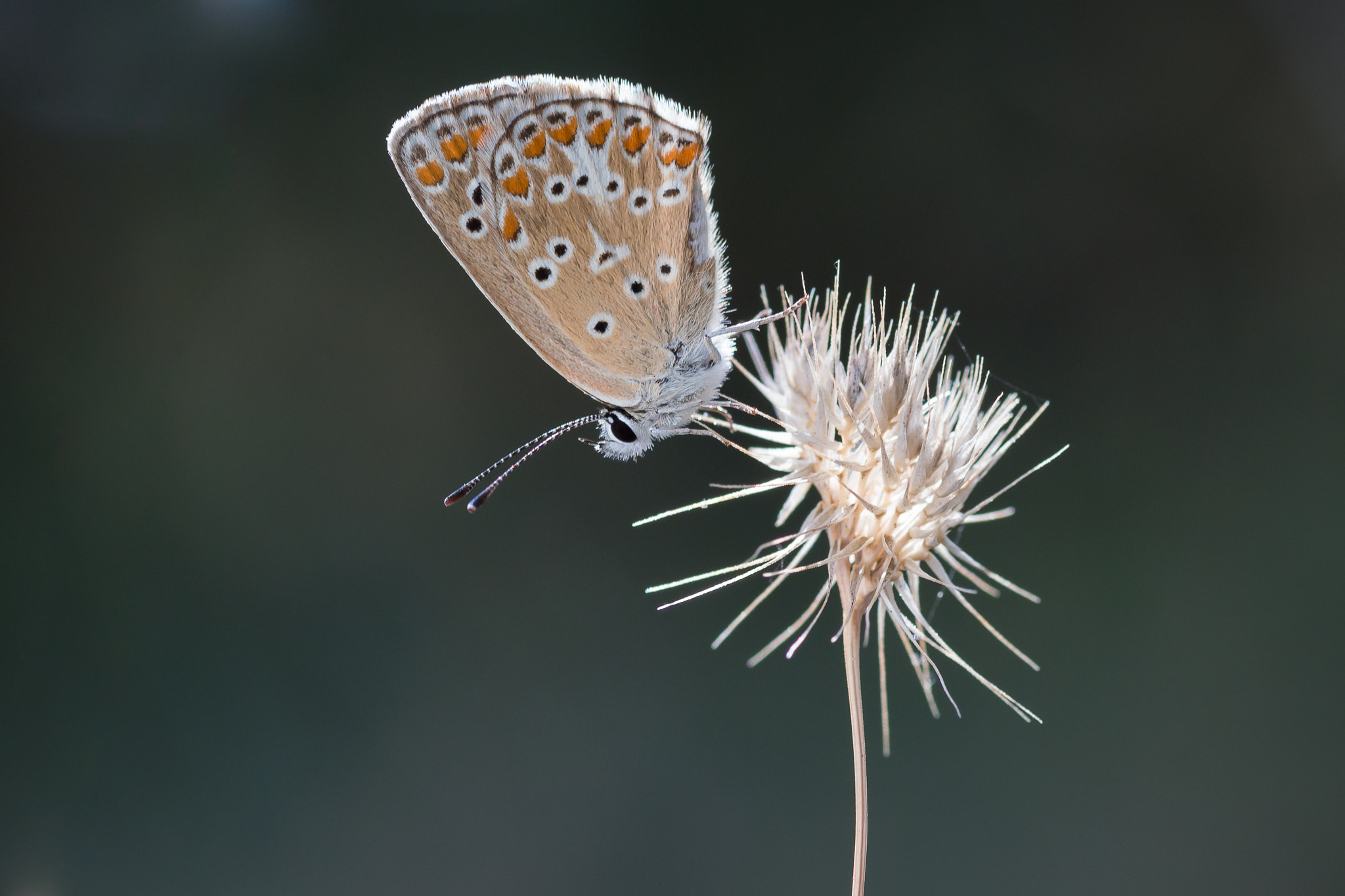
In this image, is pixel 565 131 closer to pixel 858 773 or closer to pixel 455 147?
pixel 455 147

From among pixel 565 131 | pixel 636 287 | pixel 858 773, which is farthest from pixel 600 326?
pixel 858 773

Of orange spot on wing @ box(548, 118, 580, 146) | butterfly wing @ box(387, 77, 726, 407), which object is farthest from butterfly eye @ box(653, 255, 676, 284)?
orange spot on wing @ box(548, 118, 580, 146)

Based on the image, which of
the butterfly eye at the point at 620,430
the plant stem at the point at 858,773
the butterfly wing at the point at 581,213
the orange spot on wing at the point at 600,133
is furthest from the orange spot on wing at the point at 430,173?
the plant stem at the point at 858,773

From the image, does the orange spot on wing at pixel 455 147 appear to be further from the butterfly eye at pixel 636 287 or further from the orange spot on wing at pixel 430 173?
the butterfly eye at pixel 636 287

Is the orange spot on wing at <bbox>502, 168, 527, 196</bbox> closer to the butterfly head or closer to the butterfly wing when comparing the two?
the butterfly wing

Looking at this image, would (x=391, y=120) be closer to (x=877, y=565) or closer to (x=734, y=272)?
(x=734, y=272)

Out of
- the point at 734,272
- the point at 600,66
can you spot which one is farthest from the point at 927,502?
the point at 600,66
